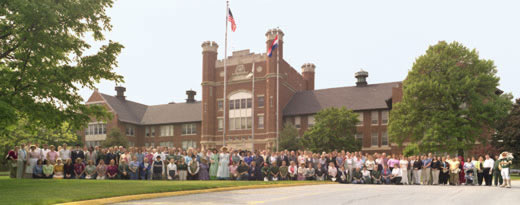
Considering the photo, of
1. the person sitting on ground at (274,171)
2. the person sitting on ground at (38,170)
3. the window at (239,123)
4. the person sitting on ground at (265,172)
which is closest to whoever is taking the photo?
the person sitting on ground at (38,170)

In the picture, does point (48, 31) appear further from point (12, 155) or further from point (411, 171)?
point (411, 171)

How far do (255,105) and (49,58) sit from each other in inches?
1820

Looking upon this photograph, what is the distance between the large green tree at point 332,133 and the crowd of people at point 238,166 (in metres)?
22.2

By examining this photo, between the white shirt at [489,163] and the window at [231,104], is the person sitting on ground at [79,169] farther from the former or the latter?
the window at [231,104]

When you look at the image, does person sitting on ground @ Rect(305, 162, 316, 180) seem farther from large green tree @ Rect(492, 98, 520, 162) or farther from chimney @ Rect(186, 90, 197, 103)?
chimney @ Rect(186, 90, 197, 103)

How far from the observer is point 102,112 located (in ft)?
60.4

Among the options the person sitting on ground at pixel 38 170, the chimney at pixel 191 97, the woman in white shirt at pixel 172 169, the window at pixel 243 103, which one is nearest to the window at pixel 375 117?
the window at pixel 243 103

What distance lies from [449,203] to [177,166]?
14.3 m

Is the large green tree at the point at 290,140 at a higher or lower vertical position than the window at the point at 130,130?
lower

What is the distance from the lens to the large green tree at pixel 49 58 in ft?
51.3

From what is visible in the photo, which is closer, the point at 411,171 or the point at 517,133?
the point at 411,171

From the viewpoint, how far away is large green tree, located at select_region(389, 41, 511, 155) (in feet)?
119

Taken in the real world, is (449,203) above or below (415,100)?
below

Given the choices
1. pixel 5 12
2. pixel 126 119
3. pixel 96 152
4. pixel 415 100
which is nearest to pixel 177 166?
pixel 96 152
